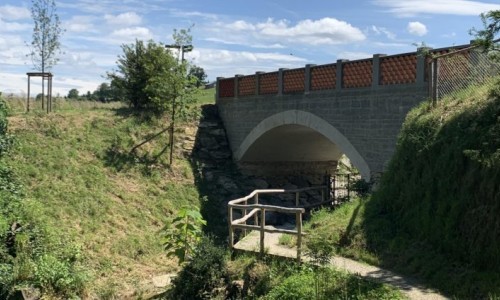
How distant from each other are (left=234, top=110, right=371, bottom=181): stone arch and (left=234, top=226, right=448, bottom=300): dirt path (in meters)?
4.62

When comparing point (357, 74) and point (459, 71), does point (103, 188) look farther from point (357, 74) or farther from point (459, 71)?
point (459, 71)

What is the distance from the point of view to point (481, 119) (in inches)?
310

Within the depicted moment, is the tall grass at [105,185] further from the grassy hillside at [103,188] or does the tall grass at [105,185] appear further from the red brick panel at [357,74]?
the red brick panel at [357,74]

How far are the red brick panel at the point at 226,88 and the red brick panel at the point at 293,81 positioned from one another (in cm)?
423

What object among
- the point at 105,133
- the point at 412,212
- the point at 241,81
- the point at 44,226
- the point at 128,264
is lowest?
the point at 128,264

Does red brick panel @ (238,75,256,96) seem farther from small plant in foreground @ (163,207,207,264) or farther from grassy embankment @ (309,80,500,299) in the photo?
small plant in foreground @ (163,207,207,264)

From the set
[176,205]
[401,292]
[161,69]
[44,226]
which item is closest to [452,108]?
[401,292]

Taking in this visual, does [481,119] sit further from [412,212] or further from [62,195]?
[62,195]

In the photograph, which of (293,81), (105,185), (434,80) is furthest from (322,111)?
(105,185)

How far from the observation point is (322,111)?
50.5ft

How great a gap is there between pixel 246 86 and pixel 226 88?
1859mm

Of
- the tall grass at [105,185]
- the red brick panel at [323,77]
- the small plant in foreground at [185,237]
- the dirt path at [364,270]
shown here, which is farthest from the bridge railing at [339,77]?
the small plant in foreground at [185,237]

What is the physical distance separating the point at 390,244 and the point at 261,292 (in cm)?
222

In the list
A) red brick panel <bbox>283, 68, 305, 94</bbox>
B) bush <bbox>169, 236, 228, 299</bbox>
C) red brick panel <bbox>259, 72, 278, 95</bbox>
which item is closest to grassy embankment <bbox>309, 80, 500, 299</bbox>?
bush <bbox>169, 236, 228, 299</bbox>
